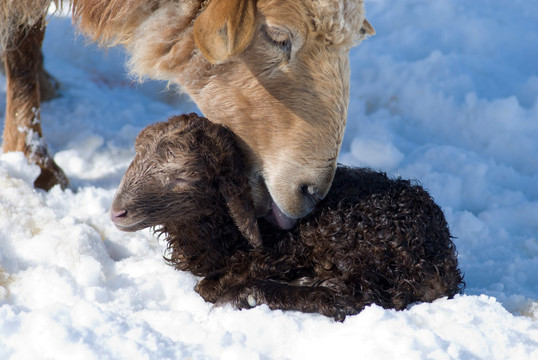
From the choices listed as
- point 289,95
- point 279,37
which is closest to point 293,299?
point 289,95

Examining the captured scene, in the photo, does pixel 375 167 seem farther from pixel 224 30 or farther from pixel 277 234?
pixel 224 30

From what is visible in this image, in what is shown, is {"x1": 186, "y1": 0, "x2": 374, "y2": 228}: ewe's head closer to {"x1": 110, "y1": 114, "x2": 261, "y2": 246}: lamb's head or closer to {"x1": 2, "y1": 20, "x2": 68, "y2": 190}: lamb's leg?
{"x1": 110, "y1": 114, "x2": 261, "y2": 246}: lamb's head

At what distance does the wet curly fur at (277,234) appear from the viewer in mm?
3084

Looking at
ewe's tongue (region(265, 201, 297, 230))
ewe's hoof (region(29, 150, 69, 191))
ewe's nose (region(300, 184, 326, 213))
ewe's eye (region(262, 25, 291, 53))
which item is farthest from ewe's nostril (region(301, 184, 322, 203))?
ewe's hoof (region(29, 150, 69, 191))

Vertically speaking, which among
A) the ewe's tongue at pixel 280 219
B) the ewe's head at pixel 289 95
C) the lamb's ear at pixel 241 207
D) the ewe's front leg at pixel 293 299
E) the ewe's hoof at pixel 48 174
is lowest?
the ewe's hoof at pixel 48 174

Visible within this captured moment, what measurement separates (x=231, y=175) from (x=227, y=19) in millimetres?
721

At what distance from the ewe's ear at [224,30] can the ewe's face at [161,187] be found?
1.42ft

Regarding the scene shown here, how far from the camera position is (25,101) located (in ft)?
17.2

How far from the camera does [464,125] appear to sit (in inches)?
240

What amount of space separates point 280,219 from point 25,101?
2812mm

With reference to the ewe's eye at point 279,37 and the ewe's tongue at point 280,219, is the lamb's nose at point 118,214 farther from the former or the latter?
the ewe's eye at point 279,37

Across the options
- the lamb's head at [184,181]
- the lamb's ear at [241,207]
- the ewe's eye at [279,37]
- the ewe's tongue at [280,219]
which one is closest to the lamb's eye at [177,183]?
the lamb's head at [184,181]

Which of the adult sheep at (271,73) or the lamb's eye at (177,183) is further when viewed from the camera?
the adult sheep at (271,73)

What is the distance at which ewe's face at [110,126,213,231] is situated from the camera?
3088 mm
